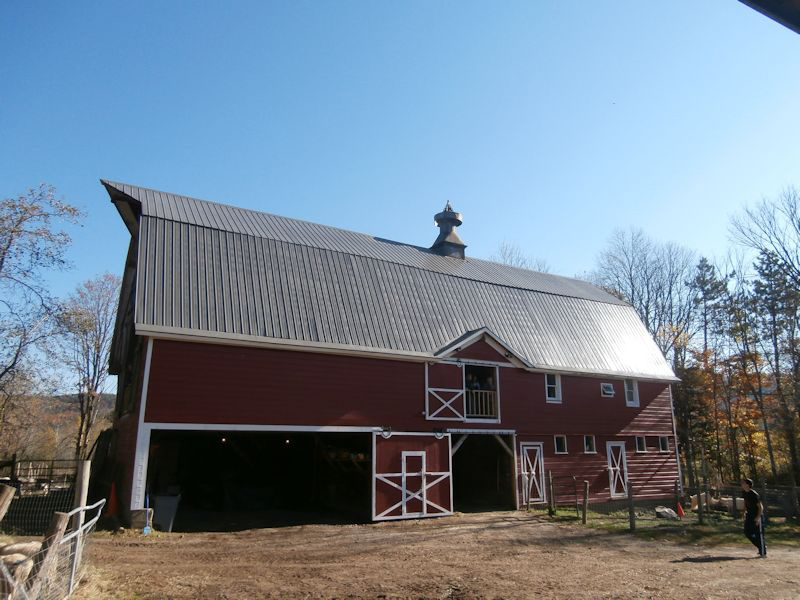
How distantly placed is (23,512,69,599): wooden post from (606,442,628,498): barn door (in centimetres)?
2017

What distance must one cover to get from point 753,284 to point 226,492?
33.0 meters

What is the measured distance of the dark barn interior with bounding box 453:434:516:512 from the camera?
19312 mm

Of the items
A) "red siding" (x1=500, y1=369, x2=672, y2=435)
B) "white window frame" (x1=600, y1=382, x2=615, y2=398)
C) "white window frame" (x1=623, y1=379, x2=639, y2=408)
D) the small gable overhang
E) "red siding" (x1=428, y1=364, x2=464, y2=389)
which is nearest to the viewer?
"red siding" (x1=428, y1=364, x2=464, y2=389)

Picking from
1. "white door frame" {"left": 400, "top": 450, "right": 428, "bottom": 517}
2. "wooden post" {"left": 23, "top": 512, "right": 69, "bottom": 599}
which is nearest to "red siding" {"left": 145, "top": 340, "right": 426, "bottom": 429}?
"white door frame" {"left": 400, "top": 450, "right": 428, "bottom": 517}

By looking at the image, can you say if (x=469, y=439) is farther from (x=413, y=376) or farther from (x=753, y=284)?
(x=753, y=284)

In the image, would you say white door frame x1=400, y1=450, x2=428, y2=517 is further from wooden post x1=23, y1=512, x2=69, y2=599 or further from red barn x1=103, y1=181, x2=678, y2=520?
wooden post x1=23, y1=512, x2=69, y2=599

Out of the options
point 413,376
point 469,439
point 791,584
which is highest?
point 413,376

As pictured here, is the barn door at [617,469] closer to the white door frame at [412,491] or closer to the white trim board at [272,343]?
the white trim board at [272,343]

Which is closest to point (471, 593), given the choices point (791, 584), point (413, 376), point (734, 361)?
point (791, 584)

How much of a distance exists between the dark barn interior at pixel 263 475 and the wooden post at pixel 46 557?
9.31 metres

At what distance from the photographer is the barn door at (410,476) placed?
51.2 feet

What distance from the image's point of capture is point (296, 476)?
19922mm

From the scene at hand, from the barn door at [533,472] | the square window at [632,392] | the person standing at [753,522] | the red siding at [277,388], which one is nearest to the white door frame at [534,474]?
the barn door at [533,472]

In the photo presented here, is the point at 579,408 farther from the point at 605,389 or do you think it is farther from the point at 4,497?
the point at 4,497
